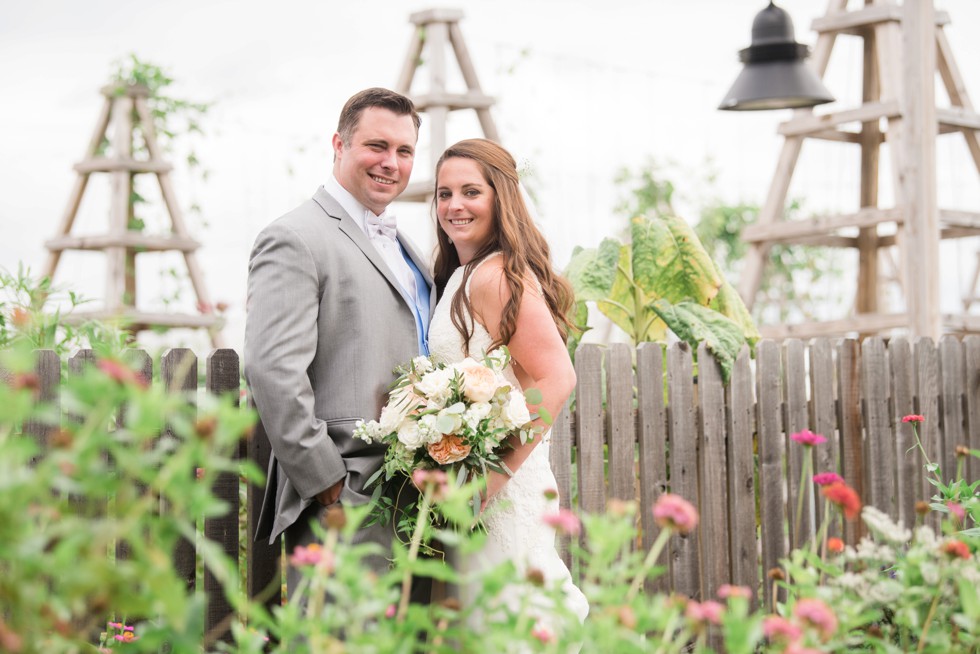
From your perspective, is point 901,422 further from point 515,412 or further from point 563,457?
point 515,412

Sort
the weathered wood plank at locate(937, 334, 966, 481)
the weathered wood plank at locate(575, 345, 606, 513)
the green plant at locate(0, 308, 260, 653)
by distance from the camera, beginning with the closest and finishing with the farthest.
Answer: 1. the green plant at locate(0, 308, 260, 653)
2. the weathered wood plank at locate(575, 345, 606, 513)
3. the weathered wood plank at locate(937, 334, 966, 481)

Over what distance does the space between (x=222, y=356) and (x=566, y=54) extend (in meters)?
7.37

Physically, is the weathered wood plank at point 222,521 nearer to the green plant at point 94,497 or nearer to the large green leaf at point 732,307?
the green plant at point 94,497

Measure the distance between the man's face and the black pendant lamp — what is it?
3.38m

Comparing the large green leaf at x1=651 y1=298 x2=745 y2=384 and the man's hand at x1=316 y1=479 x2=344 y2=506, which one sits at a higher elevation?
Result: the large green leaf at x1=651 y1=298 x2=745 y2=384

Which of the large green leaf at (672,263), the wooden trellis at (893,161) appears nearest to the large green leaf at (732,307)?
the large green leaf at (672,263)

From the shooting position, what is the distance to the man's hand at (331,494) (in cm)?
286

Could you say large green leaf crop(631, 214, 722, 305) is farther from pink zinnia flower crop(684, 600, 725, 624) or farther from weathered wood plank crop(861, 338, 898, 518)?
pink zinnia flower crop(684, 600, 725, 624)

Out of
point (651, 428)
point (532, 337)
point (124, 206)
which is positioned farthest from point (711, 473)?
point (124, 206)

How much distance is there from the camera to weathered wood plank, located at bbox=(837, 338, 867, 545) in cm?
536

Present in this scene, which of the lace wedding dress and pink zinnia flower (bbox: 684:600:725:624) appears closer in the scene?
pink zinnia flower (bbox: 684:600:725:624)

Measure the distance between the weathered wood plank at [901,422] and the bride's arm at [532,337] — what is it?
10.2ft

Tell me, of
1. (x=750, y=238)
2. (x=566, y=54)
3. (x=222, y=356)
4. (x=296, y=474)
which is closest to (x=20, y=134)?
(x=566, y=54)

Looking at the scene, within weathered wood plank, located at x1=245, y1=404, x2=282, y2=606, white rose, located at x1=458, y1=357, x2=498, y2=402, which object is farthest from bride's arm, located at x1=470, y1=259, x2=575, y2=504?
weathered wood plank, located at x1=245, y1=404, x2=282, y2=606
